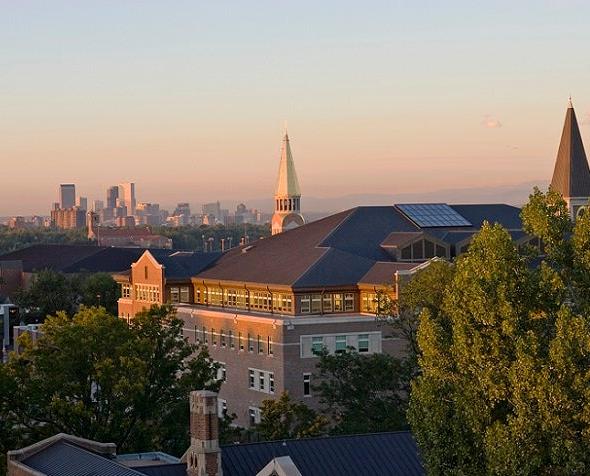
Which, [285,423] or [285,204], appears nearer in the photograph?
[285,423]

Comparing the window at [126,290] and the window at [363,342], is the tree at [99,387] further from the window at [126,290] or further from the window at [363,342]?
the window at [126,290]

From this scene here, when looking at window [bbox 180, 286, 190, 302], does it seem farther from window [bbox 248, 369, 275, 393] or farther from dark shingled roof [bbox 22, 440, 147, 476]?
dark shingled roof [bbox 22, 440, 147, 476]

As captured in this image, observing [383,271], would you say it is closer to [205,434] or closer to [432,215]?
[432,215]

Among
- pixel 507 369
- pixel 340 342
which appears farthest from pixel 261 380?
pixel 507 369

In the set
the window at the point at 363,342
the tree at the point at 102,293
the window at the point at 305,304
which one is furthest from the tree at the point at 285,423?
the tree at the point at 102,293

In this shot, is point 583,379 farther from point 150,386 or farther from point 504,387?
point 150,386

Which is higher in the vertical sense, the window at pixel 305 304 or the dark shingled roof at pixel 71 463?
the window at pixel 305 304

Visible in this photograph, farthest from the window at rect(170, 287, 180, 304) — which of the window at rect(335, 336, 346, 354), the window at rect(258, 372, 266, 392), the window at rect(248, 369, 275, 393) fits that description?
the window at rect(335, 336, 346, 354)
